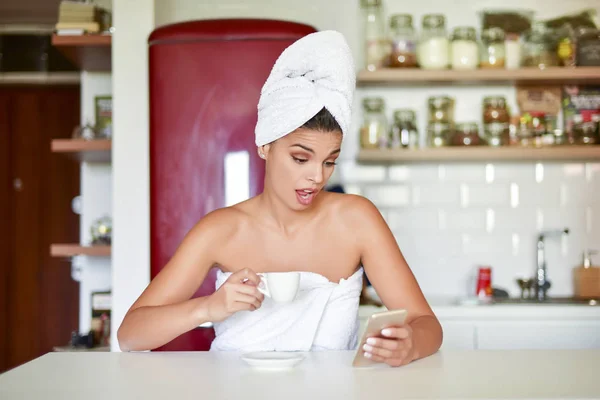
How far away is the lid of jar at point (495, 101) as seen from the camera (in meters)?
3.56

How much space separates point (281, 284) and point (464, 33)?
2.41m

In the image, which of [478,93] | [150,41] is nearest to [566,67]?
[478,93]

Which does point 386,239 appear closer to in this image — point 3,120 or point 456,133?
point 456,133

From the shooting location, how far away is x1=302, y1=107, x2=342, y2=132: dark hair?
5.26 ft

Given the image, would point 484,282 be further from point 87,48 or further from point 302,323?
point 87,48

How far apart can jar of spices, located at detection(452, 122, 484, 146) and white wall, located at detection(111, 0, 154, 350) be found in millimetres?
1456

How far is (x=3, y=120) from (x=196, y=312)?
504 cm

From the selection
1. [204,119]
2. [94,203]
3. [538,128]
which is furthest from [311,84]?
[94,203]

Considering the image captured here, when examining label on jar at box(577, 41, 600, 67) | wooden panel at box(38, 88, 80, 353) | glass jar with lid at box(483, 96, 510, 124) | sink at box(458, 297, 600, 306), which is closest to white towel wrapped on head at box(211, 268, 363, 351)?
sink at box(458, 297, 600, 306)

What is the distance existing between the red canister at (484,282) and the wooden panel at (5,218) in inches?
157

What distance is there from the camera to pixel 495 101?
3.56 m

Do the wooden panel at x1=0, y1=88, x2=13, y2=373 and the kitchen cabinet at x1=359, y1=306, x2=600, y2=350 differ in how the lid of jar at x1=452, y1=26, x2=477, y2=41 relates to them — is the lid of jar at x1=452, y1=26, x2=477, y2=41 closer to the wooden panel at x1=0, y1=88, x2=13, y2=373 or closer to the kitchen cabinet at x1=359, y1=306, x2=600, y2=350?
the kitchen cabinet at x1=359, y1=306, x2=600, y2=350

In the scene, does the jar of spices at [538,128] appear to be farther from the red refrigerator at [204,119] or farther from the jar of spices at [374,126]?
the red refrigerator at [204,119]

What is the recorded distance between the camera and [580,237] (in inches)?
144
